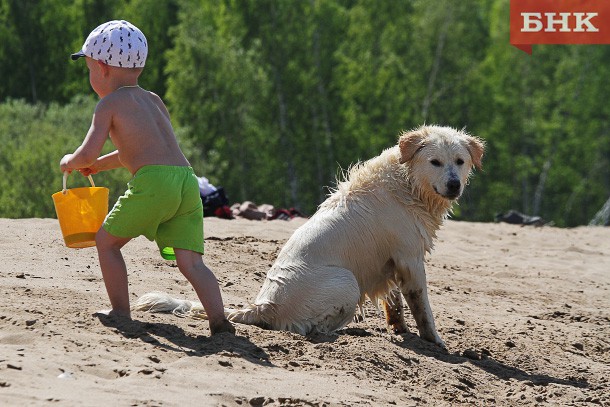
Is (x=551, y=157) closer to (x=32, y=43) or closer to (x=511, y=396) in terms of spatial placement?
(x=32, y=43)

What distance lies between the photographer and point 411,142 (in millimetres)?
8141

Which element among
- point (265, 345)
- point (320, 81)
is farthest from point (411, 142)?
point (320, 81)

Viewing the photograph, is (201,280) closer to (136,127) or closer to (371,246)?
(136,127)

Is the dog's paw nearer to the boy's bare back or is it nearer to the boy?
the boy

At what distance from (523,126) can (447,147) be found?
41287 mm

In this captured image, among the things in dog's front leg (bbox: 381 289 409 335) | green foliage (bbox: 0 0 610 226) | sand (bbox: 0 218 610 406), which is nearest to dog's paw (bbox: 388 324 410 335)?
dog's front leg (bbox: 381 289 409 335)

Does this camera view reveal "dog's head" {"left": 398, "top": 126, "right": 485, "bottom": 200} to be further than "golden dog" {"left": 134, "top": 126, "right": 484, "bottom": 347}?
Yes

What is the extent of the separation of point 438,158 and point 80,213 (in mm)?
2781

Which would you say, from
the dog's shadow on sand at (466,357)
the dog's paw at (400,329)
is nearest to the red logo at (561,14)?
the dog's paw at (400,329)

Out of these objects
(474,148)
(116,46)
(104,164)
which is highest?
(116,46)

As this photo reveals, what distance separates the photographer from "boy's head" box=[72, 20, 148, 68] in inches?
265

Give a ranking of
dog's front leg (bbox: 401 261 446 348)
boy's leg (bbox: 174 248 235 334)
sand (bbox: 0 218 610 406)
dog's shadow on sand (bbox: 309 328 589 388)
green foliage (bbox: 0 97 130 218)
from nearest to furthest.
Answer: sand (bbox: 0 218 610 406) → boy's leg (bbox: 174 248 235 334) → dog's shadow on sand (bbox: 309 328 589 388) → dog's front leg (bbox: 401 261 446 348) → green foliage (bbox: 0 97 130 218)

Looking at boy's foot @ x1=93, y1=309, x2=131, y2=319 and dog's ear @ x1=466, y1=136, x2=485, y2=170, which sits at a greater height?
dog's ear @ x1=466, y1=136, x2=485, y2=170

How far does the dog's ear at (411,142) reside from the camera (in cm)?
812
